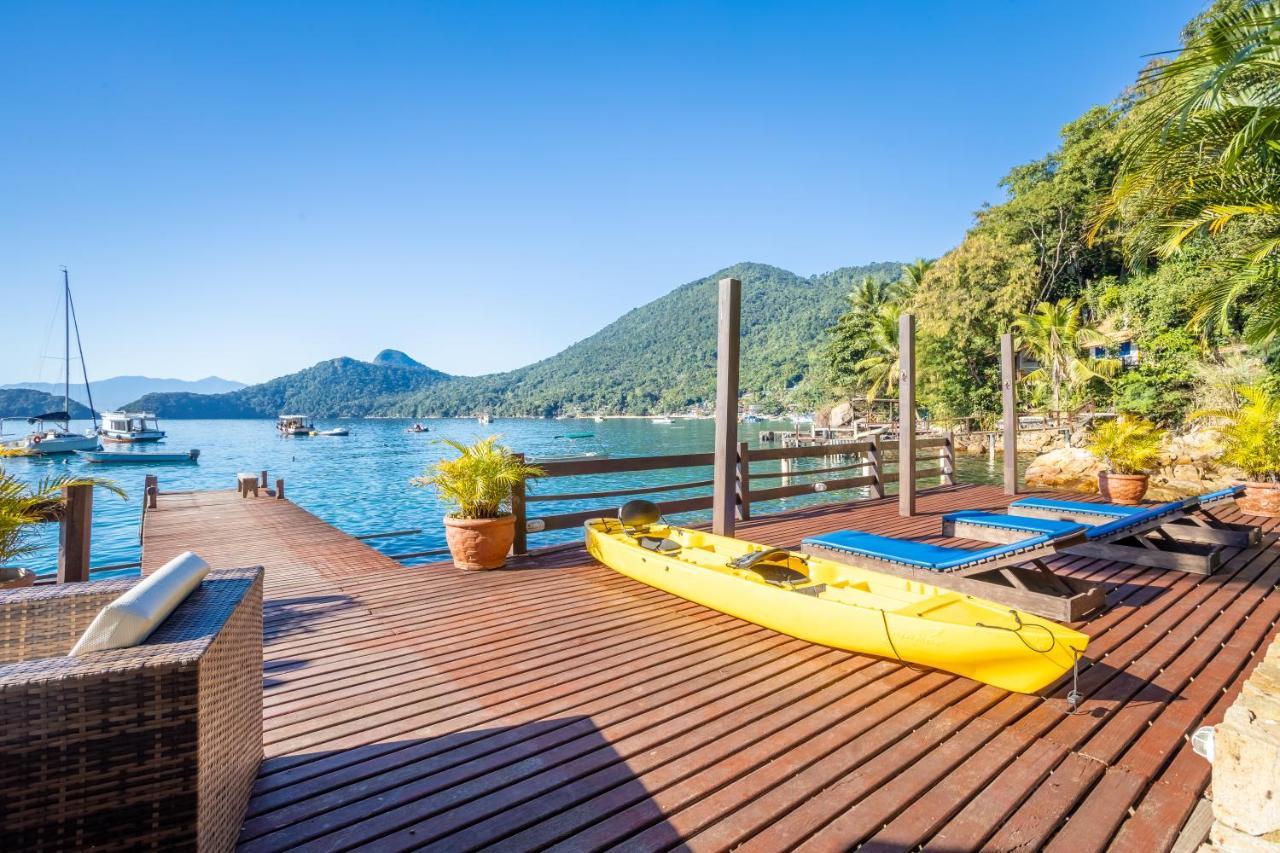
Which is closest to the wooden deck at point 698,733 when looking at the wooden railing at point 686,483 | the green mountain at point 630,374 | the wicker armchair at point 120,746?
the wicker armchair at point 120,746

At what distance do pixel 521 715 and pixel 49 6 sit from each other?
13.0 m

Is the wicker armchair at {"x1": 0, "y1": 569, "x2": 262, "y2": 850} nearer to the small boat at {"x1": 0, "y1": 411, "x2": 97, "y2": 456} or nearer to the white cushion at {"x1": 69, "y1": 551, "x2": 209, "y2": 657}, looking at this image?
the white cushion at {"x1": 69, "y1": 551, "x2": 209, "y2": 657}

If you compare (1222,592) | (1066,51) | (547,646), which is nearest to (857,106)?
(1066,51)

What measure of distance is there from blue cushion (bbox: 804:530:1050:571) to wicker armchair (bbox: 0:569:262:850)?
3.68m

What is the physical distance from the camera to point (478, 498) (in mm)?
5219

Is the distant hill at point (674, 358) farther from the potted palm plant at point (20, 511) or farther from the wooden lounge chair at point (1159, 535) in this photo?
the potted palm plant at point (20, 511)

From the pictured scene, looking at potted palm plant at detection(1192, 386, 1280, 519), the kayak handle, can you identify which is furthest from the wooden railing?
potted palm plant at detection(1192, 386, 1280, 519)

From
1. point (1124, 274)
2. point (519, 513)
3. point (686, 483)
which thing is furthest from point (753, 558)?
point (1124, 274)

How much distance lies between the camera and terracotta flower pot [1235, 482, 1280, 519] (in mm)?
7051

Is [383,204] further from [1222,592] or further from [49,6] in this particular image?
[1222,592]

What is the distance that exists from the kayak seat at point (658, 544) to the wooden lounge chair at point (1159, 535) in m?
3.12

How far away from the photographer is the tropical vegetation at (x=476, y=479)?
514 centimetres

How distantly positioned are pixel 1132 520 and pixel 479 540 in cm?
536

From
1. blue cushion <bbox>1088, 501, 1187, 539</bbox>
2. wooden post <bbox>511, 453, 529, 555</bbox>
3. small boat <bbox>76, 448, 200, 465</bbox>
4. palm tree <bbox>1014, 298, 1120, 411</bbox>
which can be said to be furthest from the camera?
small boat <bbox>76, 448, 200, 465</bbox>
